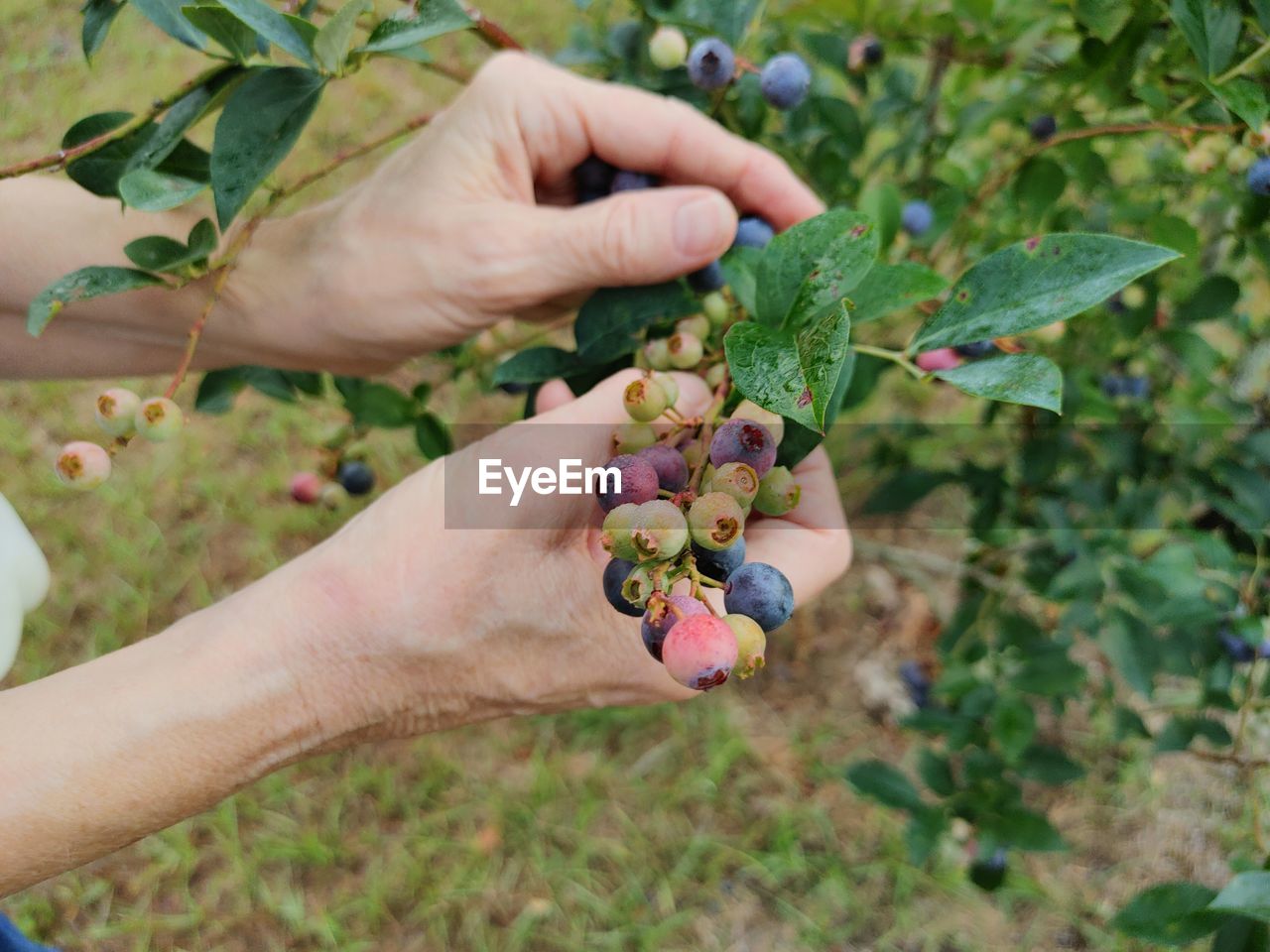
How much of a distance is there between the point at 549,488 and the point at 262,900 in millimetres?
1482

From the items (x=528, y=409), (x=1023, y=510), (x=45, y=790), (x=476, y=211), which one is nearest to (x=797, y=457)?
(x=528, y=409)

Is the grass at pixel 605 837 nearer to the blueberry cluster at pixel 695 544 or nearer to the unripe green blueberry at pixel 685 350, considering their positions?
the unripe green blueberry at pixel 685 350

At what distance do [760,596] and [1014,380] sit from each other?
24cm

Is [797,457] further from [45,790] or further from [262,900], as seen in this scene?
[262,900]

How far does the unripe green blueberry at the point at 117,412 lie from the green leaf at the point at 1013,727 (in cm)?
126

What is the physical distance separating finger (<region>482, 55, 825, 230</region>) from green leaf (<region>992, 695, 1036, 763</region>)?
814 mm

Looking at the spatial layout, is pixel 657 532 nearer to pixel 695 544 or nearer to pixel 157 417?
pixel 695 544

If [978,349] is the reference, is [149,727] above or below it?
below

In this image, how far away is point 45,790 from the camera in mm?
1016

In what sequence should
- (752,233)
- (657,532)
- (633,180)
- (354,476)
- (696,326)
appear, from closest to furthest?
(657,532) < (696,326) < (752,233) < (633,180) < (354,476)

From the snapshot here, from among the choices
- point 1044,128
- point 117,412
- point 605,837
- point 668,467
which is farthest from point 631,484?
point 605,837

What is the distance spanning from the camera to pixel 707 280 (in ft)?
4.01

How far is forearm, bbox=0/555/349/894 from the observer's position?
40.2 inches

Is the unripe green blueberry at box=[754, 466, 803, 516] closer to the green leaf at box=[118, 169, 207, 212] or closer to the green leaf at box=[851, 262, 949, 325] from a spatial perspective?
the green leaf at box=[851, 262, 949, 325]
